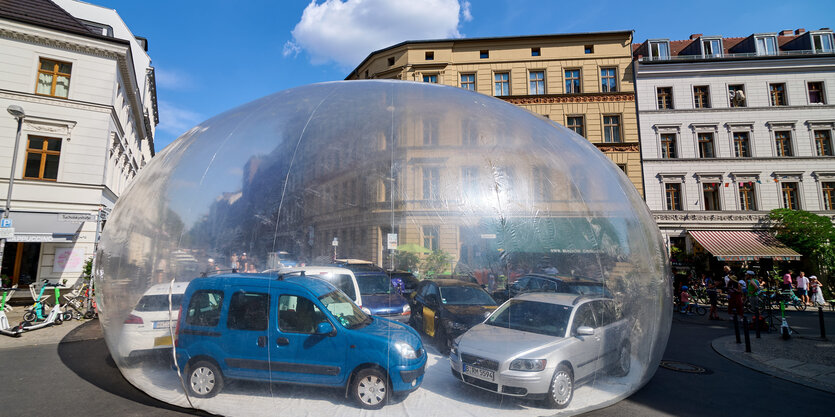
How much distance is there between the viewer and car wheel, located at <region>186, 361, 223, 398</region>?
156 inches

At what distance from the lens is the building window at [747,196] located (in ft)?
78.6

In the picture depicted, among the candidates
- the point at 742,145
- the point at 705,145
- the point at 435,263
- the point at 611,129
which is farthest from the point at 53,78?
the point at 742,145

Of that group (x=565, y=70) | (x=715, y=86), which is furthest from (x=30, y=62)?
(x=715, y=86)

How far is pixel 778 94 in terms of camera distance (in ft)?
83.6

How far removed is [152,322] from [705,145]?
31.0 metres

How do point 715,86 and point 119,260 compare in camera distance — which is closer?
point 119,260

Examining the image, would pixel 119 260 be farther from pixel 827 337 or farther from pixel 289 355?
pixel 827 337

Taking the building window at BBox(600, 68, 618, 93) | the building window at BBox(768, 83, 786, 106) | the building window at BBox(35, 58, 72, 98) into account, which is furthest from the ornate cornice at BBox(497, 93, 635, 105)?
the building window at BBox(35, 58, 72, 98)

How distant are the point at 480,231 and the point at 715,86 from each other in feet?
98.9

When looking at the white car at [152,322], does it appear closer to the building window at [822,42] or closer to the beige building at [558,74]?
the beige building at [558,74]

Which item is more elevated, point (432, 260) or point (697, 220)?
point (697, 220)

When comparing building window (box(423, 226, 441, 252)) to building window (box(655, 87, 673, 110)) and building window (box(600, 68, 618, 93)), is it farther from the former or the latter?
building window (box(655, 87, 673, 110))

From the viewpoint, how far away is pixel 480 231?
4219 mm

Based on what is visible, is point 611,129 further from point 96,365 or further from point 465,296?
point 96,365
